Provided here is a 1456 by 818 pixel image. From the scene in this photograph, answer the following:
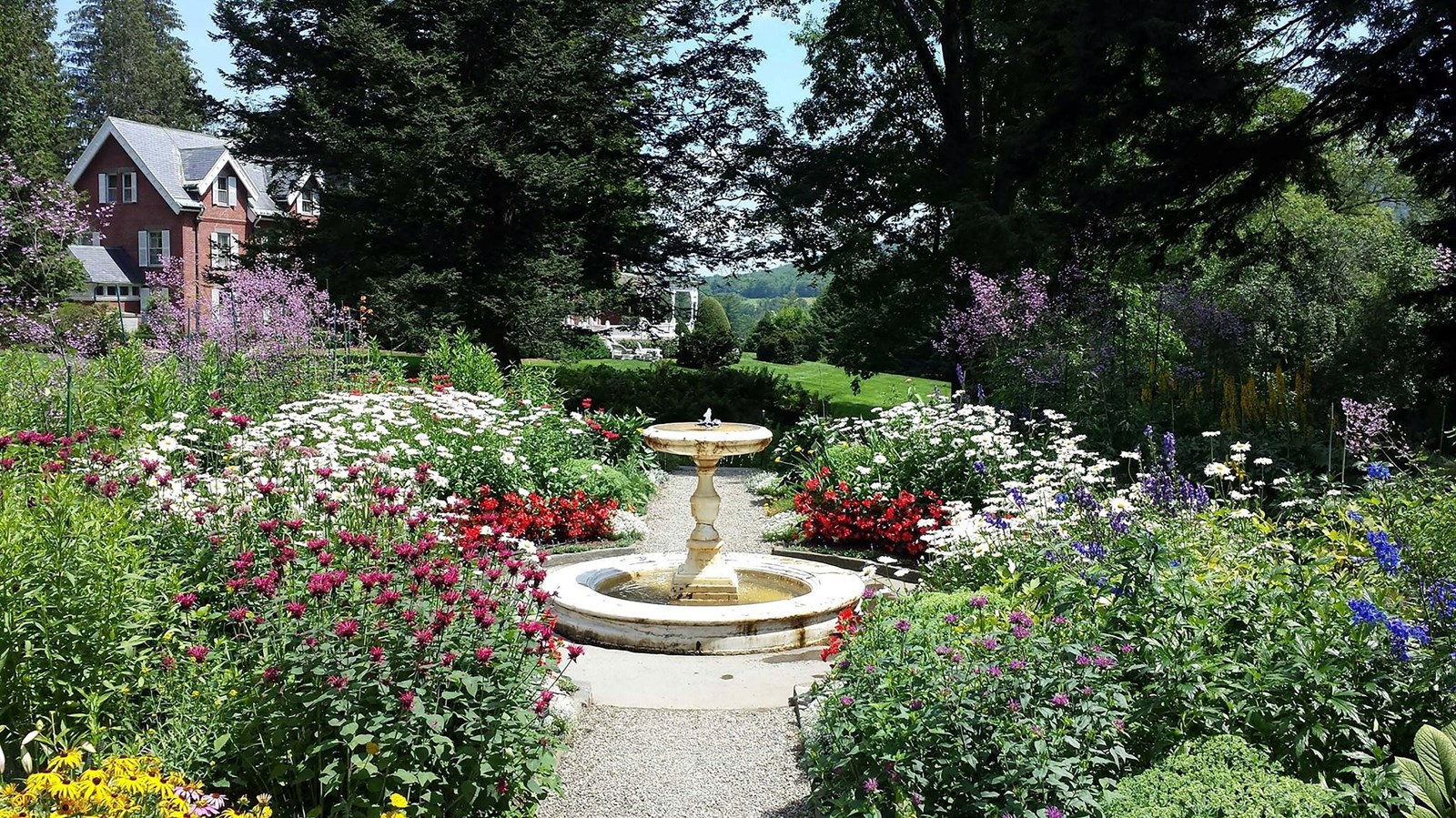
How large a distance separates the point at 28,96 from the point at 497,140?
17.8 m

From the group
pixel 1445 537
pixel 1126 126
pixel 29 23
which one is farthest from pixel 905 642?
pixel 29 23

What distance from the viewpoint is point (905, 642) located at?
3955 millimetres

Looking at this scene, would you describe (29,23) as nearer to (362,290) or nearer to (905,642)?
(362,290)

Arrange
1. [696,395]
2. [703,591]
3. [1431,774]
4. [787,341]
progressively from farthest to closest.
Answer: [787,341] < [696,395] < [703,591] < [1431,774]

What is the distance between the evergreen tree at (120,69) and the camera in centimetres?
4716

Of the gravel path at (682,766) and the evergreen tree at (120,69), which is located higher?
the evergreen tree at (120,69)

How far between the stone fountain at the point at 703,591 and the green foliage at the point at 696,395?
832 centimetres

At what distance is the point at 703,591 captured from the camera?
23.7ft

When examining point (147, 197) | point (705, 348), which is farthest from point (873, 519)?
point (147, 197)

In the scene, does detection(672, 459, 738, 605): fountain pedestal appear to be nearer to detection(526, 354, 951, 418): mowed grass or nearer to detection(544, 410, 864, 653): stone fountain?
detection(544, 410, 864, 653): stone fountain

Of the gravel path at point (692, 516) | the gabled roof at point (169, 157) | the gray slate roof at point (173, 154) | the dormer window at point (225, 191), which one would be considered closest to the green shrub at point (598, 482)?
the gravel path at point (692, 516)

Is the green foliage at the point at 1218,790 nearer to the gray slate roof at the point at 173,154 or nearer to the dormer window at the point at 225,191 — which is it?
the gray slate roof at the point at 173,154

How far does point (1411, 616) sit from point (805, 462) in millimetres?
8143

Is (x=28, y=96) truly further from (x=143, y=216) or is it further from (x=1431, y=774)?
(x=1431, y=774)
